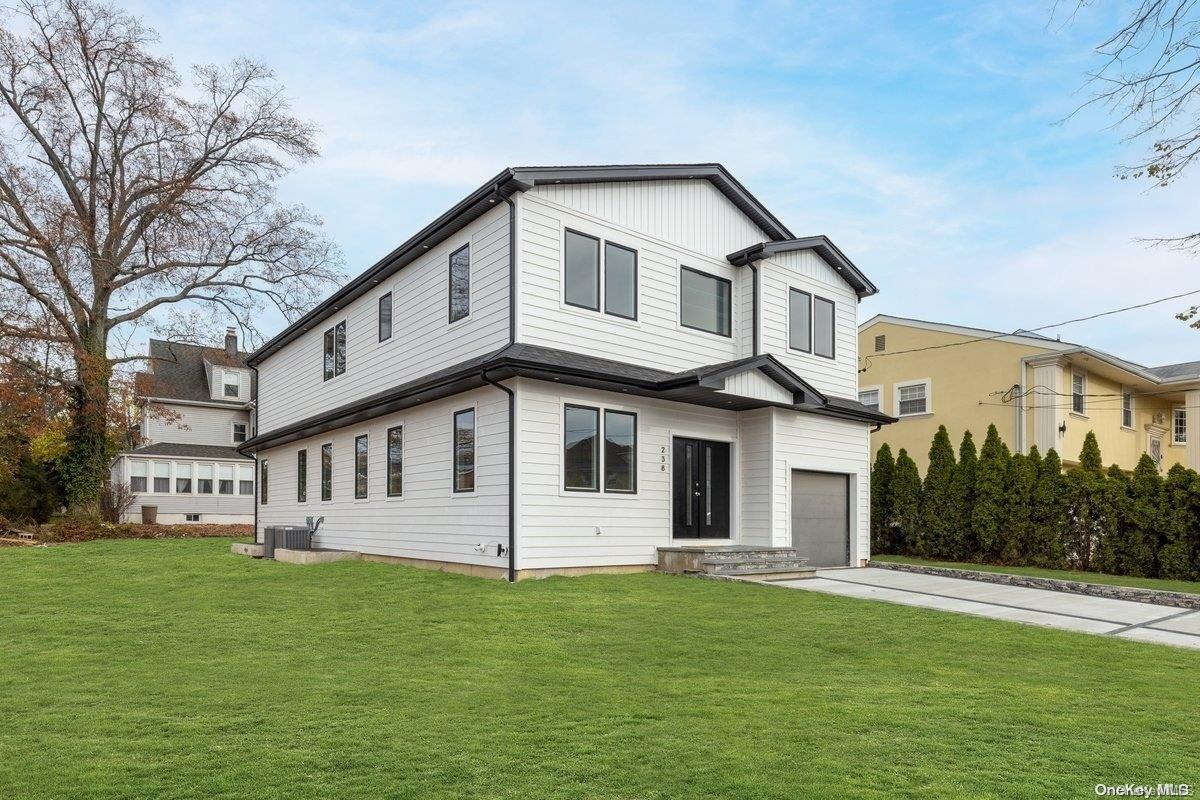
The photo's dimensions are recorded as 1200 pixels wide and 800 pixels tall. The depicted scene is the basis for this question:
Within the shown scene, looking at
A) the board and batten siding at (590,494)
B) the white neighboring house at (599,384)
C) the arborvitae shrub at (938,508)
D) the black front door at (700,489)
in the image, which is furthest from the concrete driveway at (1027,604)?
the arborvitae shrub at (938,508)

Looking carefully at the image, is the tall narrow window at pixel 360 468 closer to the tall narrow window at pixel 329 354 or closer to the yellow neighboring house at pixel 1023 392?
the tall narrow window at pixel 329 354

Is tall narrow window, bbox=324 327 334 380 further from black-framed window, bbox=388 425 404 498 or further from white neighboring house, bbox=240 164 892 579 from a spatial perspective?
black-framed window, bbox=388 425 404 498

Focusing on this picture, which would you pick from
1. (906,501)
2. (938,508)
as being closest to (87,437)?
(906,501)

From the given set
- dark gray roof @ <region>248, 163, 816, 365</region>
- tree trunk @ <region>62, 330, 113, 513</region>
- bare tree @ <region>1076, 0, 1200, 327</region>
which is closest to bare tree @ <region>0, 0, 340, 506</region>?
tree trunk @ <region>62, 330, 113, 513</region>

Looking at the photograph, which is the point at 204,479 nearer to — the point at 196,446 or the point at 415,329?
the point at 196,446

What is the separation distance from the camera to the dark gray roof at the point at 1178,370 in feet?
88.4

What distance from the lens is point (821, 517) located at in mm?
16094

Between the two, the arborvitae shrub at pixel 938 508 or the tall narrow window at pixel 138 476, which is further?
the tall narrow window at pixel 138 476

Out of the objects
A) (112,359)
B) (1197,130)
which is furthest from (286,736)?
(112,359)

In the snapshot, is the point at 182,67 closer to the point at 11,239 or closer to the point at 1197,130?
the point at 11,239

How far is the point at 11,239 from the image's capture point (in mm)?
26906

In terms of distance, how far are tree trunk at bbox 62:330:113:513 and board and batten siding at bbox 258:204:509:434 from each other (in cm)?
1020

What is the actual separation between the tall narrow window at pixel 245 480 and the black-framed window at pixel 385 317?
27.2 m

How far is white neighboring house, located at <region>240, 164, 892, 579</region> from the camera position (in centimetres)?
1219
